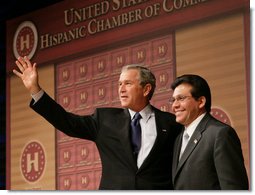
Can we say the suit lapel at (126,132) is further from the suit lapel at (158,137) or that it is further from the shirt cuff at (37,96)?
the shirt cuff at (37,96)

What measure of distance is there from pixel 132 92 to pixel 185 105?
0.39m

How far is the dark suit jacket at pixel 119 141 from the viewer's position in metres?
3.67

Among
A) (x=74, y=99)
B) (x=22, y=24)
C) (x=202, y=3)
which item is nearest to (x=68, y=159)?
(x=74, y=99)

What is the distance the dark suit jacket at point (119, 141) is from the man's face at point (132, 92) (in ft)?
0.22

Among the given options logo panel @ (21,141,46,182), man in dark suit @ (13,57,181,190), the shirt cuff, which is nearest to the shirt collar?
man in dark suit @ (13,57,181,190)

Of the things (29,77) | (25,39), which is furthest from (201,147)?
(25,39)

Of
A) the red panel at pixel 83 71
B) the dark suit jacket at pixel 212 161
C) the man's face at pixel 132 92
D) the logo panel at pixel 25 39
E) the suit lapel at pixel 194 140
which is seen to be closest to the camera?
the dark suit jacket at pixel 212 161

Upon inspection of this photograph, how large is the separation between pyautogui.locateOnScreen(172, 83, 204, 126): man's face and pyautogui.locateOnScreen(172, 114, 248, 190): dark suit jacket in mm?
72

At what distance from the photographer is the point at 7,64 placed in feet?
15.4

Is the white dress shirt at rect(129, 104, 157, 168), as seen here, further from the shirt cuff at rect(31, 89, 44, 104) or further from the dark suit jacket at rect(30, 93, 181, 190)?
the shirt cuff at rect(31, 89, 44, 104)

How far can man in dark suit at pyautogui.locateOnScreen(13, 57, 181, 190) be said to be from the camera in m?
3.68

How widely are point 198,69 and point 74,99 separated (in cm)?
96

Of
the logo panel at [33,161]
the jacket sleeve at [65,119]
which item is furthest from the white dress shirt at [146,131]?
the logo panel at [33,161]

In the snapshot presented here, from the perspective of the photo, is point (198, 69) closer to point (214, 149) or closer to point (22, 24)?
point (214, 149)
